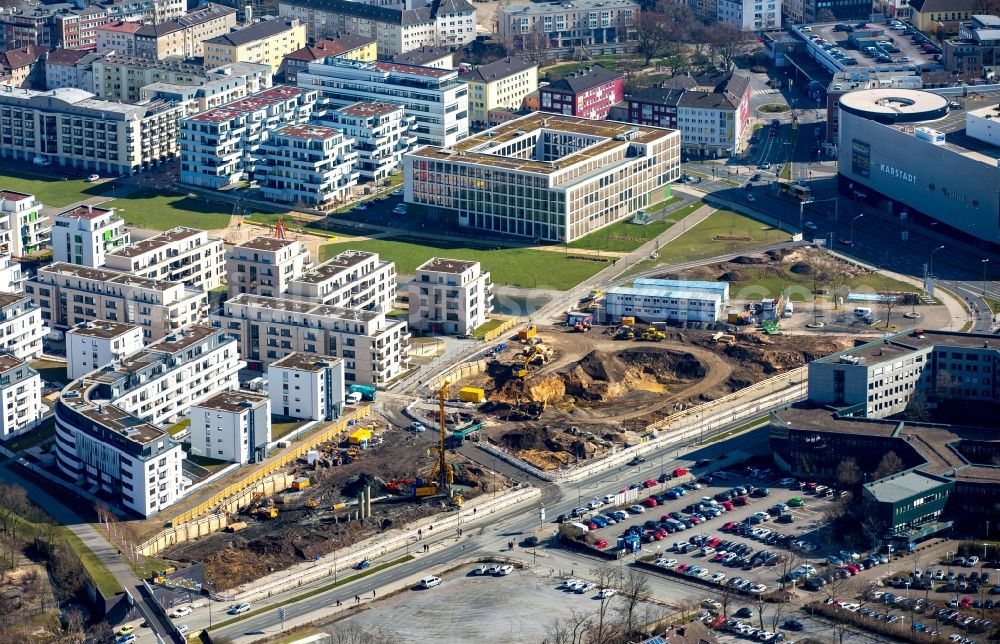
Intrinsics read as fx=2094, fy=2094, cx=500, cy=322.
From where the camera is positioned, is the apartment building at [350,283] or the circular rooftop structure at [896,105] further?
the circular rooftop structure at [896,105]

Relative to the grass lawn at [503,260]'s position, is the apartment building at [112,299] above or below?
above

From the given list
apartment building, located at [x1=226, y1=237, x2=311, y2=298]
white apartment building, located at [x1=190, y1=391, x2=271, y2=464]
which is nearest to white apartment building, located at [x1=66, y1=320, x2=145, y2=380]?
white apartment building, located at [x1=190, y1=391, x2=271, y2=464]

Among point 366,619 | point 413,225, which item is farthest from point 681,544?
point 413,225

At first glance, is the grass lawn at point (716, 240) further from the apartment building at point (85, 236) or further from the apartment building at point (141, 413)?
the apartment building at point (85, 236)

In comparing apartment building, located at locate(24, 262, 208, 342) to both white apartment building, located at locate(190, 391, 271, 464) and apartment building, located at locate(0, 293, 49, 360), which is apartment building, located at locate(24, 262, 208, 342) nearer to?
apartment building, located at locate(0, 293, 49, 360)

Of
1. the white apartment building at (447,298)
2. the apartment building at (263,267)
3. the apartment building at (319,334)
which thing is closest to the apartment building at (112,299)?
the apartment building at (263,267)

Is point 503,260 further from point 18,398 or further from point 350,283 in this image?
point 18,398

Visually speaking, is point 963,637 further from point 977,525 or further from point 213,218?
point 213,218
